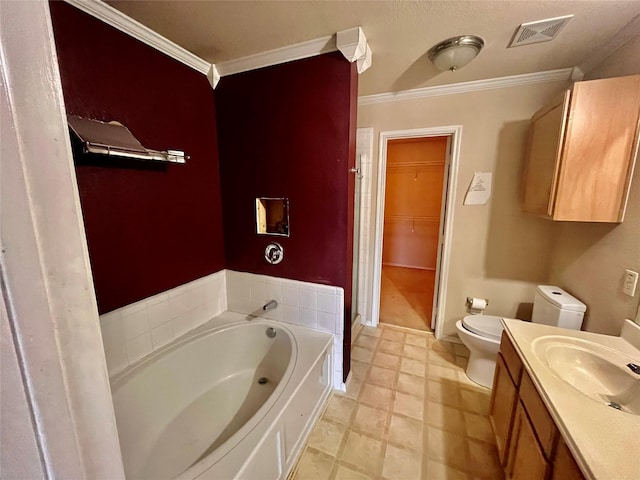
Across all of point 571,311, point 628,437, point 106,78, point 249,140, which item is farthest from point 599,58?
point 106,78

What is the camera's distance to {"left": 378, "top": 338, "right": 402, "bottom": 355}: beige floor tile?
7.86ft

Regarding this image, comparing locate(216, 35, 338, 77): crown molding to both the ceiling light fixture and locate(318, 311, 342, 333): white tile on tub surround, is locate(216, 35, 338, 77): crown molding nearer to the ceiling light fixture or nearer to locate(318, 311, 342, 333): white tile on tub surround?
the ceiling light fixture

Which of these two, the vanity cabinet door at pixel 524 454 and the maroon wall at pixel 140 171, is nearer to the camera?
the vanity cabinet door at pixel 524 454

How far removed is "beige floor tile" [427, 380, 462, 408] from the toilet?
210mm

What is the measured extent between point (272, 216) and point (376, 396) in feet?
5.03

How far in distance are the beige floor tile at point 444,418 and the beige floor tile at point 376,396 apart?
0.26 m

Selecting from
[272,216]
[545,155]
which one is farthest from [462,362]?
[272,216]

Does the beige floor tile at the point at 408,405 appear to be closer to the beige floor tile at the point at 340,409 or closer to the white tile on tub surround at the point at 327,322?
the beige floor tile at the point at 340,409

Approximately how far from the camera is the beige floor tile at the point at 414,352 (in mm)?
2309

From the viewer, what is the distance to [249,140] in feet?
6.15

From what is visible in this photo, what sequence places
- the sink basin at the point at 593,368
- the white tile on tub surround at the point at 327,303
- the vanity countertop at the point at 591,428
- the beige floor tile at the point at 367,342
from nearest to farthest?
1. the vanity countertop at the point at 591,428
2. the sink basin at the point at 593,368
3. the white tile on tub surround at the point at 327,303
4. the beige floor tile at the point at 367,342

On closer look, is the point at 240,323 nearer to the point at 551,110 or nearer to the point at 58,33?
the point at 58,33

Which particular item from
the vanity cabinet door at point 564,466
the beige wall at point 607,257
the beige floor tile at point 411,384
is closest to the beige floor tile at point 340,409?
the beige floor tile at point 411,384

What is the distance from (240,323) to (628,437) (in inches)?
76.8
